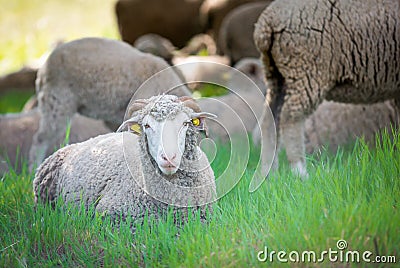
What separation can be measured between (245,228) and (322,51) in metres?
1.94

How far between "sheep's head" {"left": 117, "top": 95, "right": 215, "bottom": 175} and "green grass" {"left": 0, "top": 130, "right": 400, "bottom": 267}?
0.42m

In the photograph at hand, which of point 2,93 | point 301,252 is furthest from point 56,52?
point 2,93

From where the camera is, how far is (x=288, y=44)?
523 centimetres

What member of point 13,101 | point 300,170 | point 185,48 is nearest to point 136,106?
point 300,170

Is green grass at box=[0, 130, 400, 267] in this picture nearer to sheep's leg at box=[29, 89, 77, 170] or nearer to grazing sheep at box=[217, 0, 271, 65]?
sheep's leg at box=[29, 89, 77, 170]

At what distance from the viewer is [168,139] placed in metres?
3.87

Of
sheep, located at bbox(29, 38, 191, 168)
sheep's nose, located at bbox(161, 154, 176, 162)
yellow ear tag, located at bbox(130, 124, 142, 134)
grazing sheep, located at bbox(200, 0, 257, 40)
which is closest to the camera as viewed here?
sheep's nose, located at bbox(161, 154, 176, 162)

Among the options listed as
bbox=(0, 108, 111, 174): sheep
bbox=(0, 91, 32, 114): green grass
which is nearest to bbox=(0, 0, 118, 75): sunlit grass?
bbox=(0, 91, 32, 114): green grass

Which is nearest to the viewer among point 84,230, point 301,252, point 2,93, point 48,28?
point 301,252

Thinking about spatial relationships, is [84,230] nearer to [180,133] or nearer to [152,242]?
[152,242]

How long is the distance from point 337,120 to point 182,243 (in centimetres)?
344

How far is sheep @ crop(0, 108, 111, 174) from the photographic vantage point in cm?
708

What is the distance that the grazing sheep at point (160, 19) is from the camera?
1397 centimetres

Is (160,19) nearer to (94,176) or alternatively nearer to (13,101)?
(13,101)
